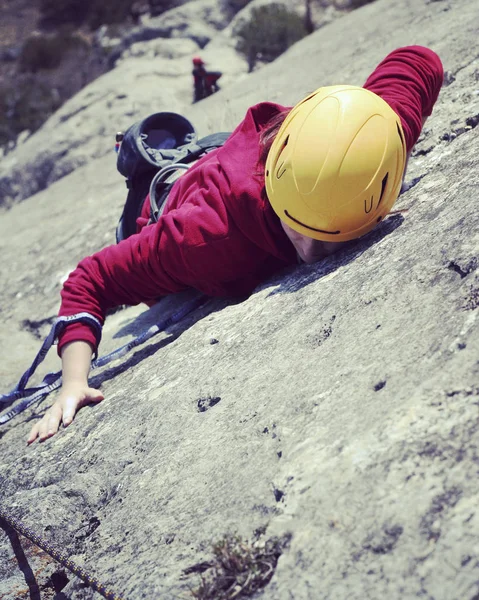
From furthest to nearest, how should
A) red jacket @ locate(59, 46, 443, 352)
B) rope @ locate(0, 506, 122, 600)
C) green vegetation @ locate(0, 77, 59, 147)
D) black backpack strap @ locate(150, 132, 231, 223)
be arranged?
green vegetation @ locate(0, 77, 59, 147) < black backpack strap @ locate(150, 132, 231, 223) < red jacket @ locate(59, 46, 443, 352) < rope @ locate(0, 506, 122, 600)

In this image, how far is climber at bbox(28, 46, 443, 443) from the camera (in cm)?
207

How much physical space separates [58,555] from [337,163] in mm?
1470

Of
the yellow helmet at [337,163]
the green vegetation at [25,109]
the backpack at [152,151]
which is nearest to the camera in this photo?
the yellow helmet at [337,163]

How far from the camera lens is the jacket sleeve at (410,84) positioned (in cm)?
246

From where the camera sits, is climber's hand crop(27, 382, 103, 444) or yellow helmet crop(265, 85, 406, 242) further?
climber's hand crop(27, 382, 103, 444)

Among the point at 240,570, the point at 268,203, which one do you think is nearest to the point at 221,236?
the point at 268,203

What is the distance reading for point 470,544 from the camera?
1.16 meters

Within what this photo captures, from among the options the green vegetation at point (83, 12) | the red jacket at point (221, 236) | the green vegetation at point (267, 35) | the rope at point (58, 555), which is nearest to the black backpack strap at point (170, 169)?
the red jacket at point (221, 236)

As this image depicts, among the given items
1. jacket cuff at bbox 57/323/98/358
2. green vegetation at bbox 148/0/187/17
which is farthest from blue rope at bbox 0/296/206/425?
green vegetation at bbox 148/0/187/17

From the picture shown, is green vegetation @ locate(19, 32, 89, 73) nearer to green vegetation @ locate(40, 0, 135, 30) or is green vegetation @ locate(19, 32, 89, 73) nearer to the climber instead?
green vegetation @ locate(40, 0, 135, 30)

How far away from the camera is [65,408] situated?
240 centimetres

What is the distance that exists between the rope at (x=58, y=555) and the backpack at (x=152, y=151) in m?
1.87

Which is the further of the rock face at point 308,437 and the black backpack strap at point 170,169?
the black backpack strap at point 170,169

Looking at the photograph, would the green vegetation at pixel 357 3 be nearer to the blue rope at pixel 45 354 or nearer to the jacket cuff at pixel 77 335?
the blue rope at pixel 45 354
